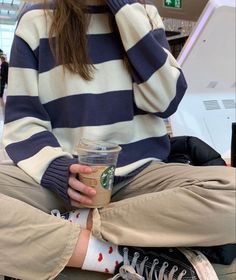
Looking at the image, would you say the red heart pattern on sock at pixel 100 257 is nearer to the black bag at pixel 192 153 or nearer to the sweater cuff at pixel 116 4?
the black bag at pixel 192 153

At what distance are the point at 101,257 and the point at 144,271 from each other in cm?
10

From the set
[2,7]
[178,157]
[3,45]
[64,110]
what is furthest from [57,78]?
[3,45]

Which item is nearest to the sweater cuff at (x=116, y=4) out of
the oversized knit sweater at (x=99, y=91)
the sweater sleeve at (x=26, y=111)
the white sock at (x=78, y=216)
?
the oversized knit sweater at (x=99, y=91)

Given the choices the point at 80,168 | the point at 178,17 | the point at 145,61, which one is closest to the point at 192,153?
the point at 145,61

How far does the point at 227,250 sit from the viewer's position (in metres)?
0.79

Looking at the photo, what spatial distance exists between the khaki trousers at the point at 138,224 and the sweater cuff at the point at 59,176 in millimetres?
69

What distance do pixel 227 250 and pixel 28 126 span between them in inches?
21.3

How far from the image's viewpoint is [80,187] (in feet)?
2.60

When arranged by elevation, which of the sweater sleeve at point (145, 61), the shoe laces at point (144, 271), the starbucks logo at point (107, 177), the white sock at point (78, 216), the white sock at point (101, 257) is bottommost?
the shoe laces at point (144, 271)

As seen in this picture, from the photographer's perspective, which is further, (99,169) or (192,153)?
(192,153)

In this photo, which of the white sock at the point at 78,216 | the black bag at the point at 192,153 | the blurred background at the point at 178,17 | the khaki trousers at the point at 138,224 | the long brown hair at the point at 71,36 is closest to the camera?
the khaki trousers at the point at 138,224

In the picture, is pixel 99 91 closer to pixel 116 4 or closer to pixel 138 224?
pixel 116 4

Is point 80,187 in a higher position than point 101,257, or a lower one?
higher

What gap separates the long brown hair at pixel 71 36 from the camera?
94 centimetres
